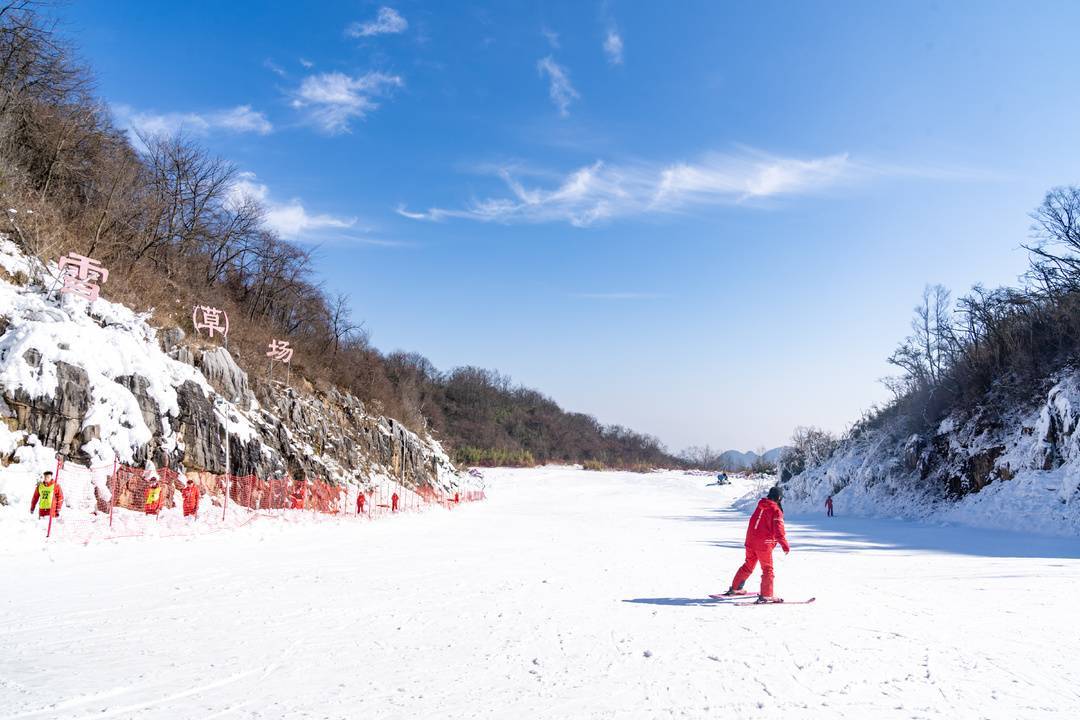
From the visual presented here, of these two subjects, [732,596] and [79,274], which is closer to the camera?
[732,596]

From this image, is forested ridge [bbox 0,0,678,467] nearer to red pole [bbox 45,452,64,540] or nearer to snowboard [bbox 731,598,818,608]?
red pole [bbox 45,452,64,540]

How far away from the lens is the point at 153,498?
588 inches

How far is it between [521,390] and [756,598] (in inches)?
4099

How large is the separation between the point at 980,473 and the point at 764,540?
67.0 feet

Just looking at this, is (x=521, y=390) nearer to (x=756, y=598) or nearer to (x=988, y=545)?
(x=988, y=545)

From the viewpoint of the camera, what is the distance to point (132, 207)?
23.5 meters

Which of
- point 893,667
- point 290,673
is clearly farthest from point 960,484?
point 290,673

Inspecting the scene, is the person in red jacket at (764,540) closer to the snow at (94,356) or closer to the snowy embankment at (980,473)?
the snow at (94,356)

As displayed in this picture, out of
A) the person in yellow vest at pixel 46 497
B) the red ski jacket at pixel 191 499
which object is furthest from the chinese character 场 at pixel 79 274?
the person in yellow vest at pixel 46 497

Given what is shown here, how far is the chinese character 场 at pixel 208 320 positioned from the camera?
877 inches

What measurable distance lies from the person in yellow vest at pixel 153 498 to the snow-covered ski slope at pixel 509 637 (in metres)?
2.46

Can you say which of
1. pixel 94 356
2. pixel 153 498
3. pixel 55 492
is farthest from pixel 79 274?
pixel 55 492

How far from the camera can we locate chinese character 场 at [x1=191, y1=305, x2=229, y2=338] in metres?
22.3

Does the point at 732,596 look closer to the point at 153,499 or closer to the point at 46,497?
the point at 46,497
